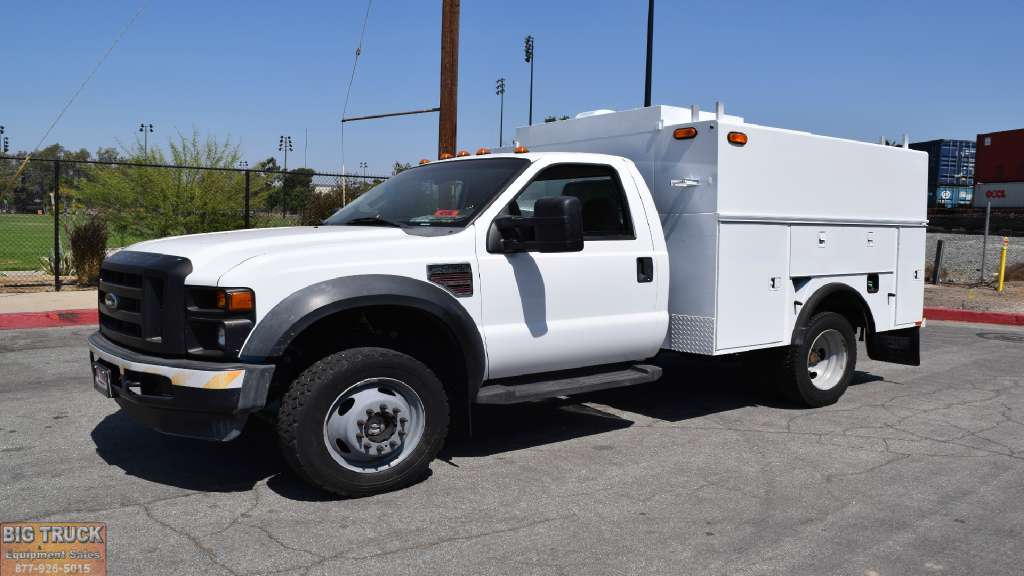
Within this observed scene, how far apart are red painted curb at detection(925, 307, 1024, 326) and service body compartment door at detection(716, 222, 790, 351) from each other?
8.71 metres

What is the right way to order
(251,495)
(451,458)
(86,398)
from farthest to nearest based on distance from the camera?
(86,398) → (451,458) → (251,495)

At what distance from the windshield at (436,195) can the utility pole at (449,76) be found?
22.6ft

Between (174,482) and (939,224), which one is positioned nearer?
(174,482)

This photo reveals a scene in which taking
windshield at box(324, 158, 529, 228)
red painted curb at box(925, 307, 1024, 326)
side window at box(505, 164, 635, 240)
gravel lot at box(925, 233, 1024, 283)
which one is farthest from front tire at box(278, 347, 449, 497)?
gravel lot at box(925, 233, 1024, 283)

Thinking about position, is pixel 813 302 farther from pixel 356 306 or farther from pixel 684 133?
pixel 356 306

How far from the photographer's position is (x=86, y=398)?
6652 millimetres

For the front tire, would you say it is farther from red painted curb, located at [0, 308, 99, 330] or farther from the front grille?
red painted curb, located at [0, 308, 99, 330]

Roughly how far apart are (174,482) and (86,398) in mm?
2463

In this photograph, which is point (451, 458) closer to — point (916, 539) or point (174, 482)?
point (174, 482)

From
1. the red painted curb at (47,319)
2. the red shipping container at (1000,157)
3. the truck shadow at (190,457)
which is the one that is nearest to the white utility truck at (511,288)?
the truck shadow at (190,457)

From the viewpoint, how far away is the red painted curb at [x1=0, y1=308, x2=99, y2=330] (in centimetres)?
1050

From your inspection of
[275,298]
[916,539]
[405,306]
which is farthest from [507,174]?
[916,539]

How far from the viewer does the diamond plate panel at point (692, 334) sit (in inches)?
233

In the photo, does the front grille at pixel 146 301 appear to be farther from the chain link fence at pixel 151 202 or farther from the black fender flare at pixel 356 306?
the chain link fence at pixel 151 202
